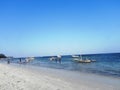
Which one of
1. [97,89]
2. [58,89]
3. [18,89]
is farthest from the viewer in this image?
[97,89]

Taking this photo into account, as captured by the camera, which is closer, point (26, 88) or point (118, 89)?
point (26, 88)

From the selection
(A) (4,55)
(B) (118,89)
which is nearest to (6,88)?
(B) (118,89)

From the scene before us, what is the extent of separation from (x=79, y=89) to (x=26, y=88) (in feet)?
11.2

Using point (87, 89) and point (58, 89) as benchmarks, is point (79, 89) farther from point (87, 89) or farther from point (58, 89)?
point (58, 89)

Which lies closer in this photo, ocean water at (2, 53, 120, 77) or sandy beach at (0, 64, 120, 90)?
sandy beach at (0, 64, 120, 90)

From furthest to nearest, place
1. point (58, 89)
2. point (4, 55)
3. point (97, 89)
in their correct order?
1. point (4, 55)
2. point (97, 89)
3. point (58, 89)

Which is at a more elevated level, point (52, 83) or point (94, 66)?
point (94, 66)

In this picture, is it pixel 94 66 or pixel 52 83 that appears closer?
pixel 52 83

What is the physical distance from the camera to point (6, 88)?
1233cm

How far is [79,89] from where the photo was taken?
13992 millimetres

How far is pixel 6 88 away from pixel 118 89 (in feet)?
23.5

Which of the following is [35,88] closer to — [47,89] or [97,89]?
[47,89]

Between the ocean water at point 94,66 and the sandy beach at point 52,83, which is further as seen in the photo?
the ocean water at point 94,66

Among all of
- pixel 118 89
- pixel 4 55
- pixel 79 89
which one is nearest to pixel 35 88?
pixel 79 89
